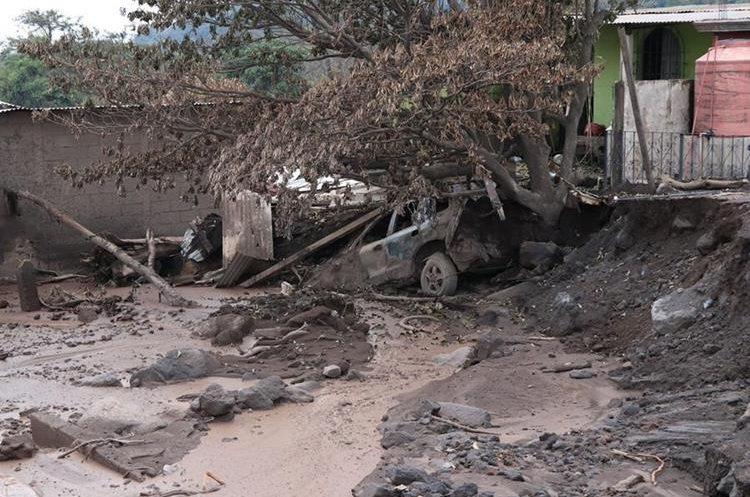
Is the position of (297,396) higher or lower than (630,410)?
lower

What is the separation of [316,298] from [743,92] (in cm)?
689

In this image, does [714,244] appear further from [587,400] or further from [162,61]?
[162,61]

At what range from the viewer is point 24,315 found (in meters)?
15.1

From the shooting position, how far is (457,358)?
1165 cm

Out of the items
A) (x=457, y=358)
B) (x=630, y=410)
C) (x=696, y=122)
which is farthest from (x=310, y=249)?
(x=630, y=410)

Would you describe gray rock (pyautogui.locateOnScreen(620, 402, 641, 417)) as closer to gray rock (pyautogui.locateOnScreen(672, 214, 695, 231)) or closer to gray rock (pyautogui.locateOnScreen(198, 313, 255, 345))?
gray rock (pyautogui.locateOnScreen(672, 214, 695, 231))

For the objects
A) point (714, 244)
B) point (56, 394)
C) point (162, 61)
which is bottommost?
point (56, 394)

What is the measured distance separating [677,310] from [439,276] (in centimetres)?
474

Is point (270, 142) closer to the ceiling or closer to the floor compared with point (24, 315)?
closer to the ceiling

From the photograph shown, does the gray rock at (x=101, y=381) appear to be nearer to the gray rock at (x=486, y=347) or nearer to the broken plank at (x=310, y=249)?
A: the gray rock at (x=486, y=347)

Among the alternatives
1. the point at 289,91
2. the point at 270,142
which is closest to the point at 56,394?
→ the point at 270,142

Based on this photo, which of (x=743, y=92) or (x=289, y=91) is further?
(x=289, y=91)

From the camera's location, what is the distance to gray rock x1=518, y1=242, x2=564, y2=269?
1409 cm

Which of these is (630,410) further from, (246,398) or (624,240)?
(624,240)
